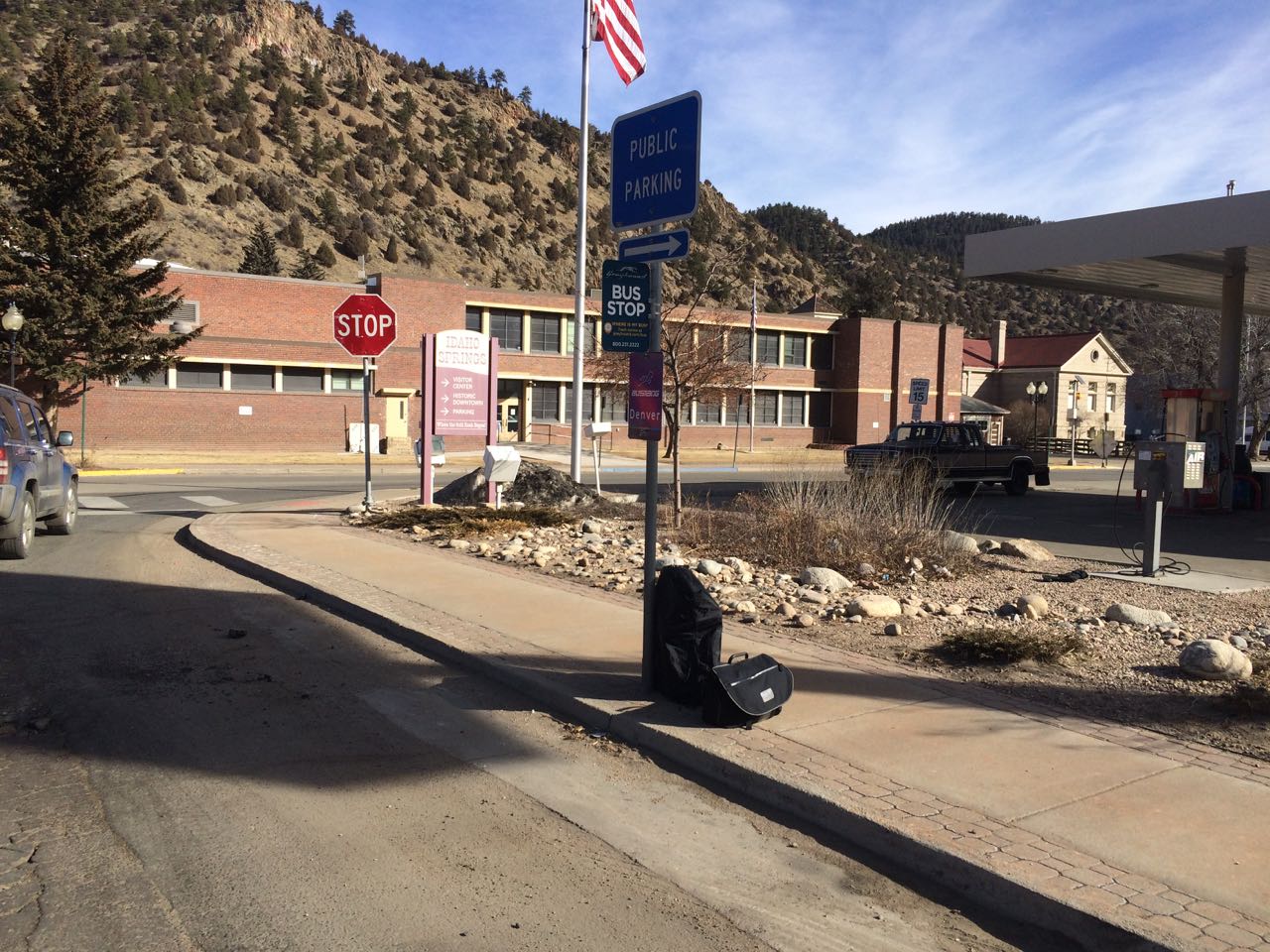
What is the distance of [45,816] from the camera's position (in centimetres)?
461

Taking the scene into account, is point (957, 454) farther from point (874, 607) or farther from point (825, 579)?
point (874, 607)

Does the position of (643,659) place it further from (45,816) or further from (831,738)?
(45,816)

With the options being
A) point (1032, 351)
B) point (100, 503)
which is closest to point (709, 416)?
point (1032, 351)

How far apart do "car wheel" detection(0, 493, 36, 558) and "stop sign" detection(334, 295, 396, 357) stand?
4931mm

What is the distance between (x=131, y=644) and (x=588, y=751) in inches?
168

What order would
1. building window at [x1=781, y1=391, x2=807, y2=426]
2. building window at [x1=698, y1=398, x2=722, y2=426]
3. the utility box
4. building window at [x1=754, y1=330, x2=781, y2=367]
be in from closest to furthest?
the utility box, building window at [x1=698, y1=398, x2=722, y2=426], building window at [x1=754, y1=330, x2=781, y2=367], building window at [x1=781, y1=391, x2=807, y2=426]

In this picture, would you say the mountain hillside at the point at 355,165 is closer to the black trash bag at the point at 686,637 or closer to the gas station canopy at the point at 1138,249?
the gas station canopy at the point at 1138,249

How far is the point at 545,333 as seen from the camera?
51219mm

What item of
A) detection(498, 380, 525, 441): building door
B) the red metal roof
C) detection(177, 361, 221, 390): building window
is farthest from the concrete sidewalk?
the red metal roof

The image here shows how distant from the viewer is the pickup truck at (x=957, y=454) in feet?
75.9

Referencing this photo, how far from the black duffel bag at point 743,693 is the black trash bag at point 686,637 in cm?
19

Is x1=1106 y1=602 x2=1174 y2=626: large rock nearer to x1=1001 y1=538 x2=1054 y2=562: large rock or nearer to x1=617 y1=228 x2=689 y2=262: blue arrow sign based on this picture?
x1=1001 y1=538 x2=1054 y2=562: large rock

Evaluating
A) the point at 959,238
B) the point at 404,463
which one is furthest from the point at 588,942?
the point at 959,238

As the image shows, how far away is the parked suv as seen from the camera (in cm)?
1107
